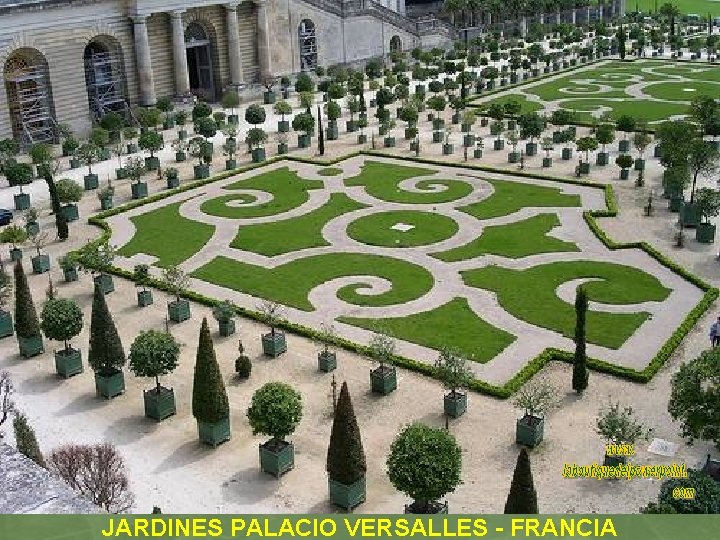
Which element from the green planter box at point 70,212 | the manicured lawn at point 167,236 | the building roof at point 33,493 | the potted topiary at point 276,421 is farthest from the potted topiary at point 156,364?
the green planter box at point 70,212

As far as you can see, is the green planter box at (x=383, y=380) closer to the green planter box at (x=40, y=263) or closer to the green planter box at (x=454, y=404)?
the green planter box at (x=454, y=404)

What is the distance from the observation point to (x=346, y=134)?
73.9 m

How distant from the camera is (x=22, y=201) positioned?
57719 mm

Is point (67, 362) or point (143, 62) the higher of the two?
point (143, 62)

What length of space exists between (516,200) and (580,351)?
23010mm

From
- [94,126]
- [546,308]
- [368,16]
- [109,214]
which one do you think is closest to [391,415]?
[546,308]

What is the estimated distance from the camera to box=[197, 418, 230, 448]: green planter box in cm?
3083

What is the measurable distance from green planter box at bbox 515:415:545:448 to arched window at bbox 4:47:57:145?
57.9m

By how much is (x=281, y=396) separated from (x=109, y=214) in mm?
30647

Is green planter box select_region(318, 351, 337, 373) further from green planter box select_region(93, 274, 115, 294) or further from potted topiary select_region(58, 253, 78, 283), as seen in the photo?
potted topiary select_region(58, 253, 78, 283)

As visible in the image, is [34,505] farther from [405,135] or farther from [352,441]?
[405,135]

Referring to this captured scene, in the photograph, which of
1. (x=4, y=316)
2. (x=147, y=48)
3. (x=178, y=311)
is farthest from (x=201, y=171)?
(x=147, y=48)

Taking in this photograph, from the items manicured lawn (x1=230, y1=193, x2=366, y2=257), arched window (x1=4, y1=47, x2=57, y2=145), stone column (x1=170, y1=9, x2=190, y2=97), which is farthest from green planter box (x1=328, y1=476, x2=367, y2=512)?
stone column (x1=170, y1=9, x2=190, y2=97)

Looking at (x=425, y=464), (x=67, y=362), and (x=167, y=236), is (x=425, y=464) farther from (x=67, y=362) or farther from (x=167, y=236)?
(x=167, y=236)
